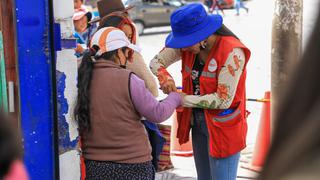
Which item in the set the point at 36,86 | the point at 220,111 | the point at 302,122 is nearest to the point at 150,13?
the point at 220,111

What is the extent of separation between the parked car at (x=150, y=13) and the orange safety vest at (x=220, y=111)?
16.8 m

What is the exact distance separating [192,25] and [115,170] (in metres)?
0.99

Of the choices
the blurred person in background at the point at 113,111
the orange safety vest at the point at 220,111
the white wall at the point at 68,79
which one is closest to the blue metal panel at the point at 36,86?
the white wall at the point at 68,79

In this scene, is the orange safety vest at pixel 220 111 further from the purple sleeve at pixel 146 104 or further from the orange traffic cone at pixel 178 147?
the orange traffic cone at pixel 178 147

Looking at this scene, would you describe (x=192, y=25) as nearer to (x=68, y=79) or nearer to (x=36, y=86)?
(x=68, y=79)

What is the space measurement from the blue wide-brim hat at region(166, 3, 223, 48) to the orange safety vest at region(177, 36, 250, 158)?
104 mm

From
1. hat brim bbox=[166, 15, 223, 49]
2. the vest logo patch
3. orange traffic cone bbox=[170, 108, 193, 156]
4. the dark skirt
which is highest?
hat brim bbox=[166, 15, 223, 49]

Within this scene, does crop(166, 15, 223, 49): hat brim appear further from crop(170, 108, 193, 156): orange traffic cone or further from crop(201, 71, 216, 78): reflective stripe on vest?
crop(170, 108, 193, 156): orange traffic cone

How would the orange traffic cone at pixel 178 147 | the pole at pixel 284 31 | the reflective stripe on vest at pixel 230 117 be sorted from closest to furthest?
the reflective stripe on vest at pixel 230 117, the pole at pixel 284 31, the orange traffic cone at pixel 178 147

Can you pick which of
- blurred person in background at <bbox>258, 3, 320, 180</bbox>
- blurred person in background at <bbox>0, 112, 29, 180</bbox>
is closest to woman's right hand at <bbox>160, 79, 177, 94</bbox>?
blurred person in background at <bbox>0, 112, 29, 180</bbox>

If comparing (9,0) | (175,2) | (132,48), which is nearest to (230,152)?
(132,48)

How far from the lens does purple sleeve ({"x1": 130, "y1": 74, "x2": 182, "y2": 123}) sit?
3.14 metres

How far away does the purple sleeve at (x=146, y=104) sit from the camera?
3.14 metres

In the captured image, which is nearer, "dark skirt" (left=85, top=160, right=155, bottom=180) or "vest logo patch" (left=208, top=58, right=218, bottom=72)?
"dark skirt" (left=85, top=160, right=155, bottom=180)
